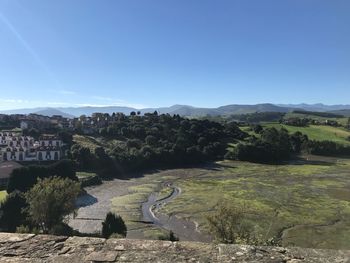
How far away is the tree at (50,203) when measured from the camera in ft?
118

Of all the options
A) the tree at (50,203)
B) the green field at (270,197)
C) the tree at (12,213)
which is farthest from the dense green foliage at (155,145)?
the tree at (50,203)

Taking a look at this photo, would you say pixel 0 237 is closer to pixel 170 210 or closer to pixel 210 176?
pixel 170 210

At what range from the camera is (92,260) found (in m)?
4.56

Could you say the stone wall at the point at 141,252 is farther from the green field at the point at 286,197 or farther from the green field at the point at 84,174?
the green field at the point at 84,174

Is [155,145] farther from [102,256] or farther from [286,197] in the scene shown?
[102,256]

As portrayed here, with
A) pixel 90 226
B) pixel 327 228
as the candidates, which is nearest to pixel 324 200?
pixel 327 228

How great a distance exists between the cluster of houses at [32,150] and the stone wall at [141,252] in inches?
3601

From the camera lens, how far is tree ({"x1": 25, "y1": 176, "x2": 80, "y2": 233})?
3584 cm

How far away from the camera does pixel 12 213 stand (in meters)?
43.5

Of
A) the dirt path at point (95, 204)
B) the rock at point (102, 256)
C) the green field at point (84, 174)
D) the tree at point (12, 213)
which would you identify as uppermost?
the rock at point (102, 256)

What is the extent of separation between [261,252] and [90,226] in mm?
43269

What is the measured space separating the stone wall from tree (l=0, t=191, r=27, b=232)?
40198 millimetres

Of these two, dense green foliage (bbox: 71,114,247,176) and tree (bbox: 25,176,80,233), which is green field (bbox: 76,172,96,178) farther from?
tree (bbox: 25,176,80,233)

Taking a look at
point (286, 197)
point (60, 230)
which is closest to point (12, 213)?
point (60, 230)
